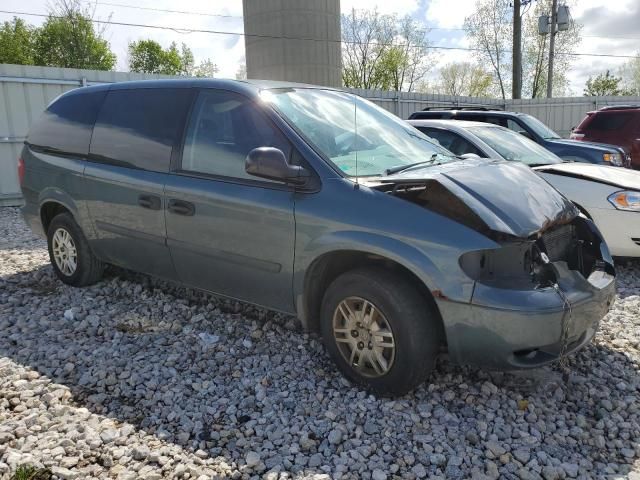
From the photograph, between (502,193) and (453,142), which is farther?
(453,142)

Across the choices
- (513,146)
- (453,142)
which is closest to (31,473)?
(453,142)

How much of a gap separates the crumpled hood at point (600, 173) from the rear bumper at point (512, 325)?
9.54 feet

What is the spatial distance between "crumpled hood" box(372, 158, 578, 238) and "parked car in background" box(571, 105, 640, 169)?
8450 millimetres

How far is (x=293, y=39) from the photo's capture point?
953 inches

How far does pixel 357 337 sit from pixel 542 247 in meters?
1.16

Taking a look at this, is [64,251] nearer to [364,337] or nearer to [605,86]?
[364,337]

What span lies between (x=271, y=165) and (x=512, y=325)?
1545 mm

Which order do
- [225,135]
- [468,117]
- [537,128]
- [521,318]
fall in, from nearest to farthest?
[521,318] < [225,135] < [537,128] < [468,117]

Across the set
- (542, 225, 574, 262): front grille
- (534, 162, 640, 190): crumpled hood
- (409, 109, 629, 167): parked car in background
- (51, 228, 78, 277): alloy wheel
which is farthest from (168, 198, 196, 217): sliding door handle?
(409, 109, 629, 167): parked car in background

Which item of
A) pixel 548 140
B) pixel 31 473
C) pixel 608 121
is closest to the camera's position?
pixel 31 473

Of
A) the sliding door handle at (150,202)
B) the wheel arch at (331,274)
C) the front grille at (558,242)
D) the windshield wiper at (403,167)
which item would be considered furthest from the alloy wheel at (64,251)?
the front grille at (558,242)

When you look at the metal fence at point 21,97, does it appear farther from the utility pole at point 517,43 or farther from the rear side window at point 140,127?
the utility pole at point 517,43

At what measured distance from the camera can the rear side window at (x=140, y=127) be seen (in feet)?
12.6

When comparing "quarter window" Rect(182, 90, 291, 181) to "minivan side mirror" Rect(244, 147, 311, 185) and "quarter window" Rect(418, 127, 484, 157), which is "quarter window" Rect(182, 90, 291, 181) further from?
"quarter window" Rect(418, 127, 484, 157)
